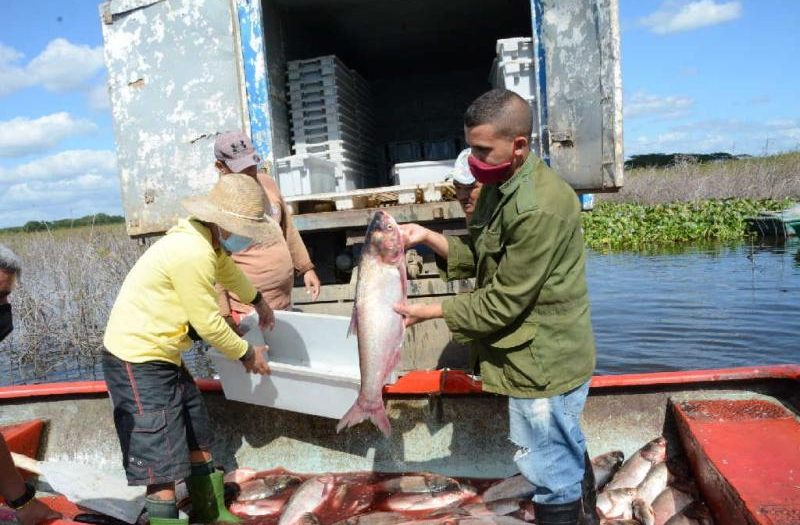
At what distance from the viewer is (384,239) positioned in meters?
3.02

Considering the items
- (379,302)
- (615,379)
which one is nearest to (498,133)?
(379,302)

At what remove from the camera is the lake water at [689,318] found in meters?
9.25

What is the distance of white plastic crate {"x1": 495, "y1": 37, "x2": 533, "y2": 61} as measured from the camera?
19.6ft

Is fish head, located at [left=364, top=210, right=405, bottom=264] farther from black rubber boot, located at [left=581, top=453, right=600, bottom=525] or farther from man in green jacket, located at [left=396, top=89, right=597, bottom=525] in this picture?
black rubber boot, located at [left=581, top=453, right=600, bottom=525]

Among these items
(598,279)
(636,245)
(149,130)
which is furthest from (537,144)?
(636,245)

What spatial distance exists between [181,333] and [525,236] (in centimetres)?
204

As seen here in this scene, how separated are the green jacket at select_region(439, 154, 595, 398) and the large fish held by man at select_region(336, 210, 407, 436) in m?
0.28

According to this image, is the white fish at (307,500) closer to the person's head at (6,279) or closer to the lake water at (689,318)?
the person's head at (6,279)

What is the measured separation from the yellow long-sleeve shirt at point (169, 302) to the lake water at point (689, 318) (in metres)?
6.68

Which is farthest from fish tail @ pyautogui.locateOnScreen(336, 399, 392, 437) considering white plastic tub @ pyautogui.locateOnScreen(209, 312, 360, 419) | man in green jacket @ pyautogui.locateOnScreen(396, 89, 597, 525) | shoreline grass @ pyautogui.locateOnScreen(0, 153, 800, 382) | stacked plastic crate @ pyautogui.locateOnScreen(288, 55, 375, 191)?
shoreline grass @ pyautogui.locateOnScreen(0, 153, 800, 382)

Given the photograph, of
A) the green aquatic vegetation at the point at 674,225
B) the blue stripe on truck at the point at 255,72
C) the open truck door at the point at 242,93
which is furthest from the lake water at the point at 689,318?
the blue stripe on truck at the point at 255,72

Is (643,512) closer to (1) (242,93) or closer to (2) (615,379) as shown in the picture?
(2) (615,379)

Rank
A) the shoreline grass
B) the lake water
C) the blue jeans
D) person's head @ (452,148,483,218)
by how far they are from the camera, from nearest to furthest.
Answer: the blue jeans → person's head @ (452,148,483,218) → the lake water → the shoreline grass

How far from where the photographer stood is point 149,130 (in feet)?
20.1
